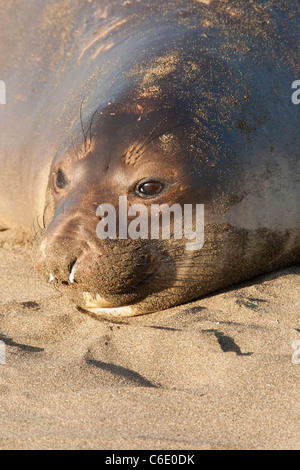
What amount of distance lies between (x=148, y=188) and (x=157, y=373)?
3.55 ft

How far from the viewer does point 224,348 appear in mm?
Answer: 3480

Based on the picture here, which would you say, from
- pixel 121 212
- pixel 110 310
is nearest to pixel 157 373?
pixel 110 310

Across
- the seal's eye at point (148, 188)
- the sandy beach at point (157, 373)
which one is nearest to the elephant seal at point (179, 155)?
the seal's eye at point (148, 188)

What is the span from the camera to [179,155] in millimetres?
3805

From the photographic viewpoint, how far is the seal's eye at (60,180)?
13.4 feet

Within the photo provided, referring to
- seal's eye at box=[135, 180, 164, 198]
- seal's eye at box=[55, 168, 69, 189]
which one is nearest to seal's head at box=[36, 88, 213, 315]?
seal's eye at box=[135, 180, 164, 198]

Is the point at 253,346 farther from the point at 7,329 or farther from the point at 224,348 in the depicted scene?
the point at 7,329

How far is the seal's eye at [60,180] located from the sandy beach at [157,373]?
2.45 feet

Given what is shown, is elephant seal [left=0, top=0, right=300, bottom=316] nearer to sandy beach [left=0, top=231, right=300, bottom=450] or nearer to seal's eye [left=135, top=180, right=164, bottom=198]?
seal's eye [left=135, top=180, right=164, bottom=198]

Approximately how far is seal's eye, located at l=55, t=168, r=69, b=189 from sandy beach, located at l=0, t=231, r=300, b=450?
0.75m

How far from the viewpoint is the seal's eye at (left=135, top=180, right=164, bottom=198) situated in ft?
12.5
